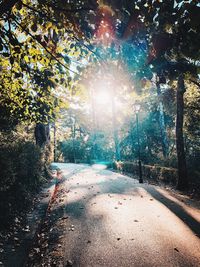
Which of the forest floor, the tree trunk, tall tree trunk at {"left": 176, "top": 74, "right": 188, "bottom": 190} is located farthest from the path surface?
the tree trunk

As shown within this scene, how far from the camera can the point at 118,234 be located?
21.5 feet

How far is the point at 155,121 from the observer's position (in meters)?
34.2

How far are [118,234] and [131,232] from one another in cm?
38

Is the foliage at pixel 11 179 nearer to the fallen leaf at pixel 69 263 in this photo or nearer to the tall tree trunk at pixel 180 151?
the fallen leaf at pixel 69 263

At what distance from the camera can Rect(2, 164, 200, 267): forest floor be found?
5117 millimetres

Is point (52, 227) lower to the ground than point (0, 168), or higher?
lower

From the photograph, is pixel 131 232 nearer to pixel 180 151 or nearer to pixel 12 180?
pixel 12 180

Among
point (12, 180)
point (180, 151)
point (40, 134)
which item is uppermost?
point (40, 134)

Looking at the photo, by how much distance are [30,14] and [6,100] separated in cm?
262

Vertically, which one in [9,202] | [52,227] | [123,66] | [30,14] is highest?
[30,14]

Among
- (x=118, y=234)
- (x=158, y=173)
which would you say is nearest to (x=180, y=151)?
(x=158, y=173)

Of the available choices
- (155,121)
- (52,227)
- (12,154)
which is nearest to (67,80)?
(12,154)

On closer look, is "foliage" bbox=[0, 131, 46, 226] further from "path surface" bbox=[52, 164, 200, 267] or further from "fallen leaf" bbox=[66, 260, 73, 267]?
"fallen leaf" bbox=[66, 260, 73, 267]

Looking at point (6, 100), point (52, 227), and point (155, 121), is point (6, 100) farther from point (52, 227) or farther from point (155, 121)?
point (155, 121)
